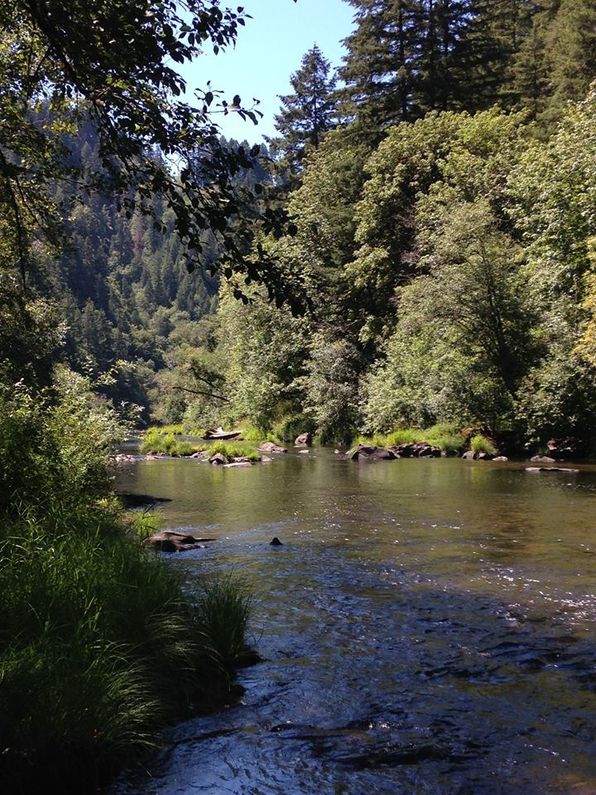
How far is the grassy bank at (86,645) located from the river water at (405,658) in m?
0.30

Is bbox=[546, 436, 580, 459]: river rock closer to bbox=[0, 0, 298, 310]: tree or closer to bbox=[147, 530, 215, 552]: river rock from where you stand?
bbox=[147, 530, 215, 552]: river rock

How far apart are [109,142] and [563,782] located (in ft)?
16.2

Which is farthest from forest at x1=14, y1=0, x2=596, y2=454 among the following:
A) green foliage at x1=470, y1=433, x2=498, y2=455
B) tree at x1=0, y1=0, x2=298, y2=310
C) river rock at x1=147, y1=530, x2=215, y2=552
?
tree at x1=0, y1=0, x2=298, y2=310

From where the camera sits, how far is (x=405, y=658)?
599 cm

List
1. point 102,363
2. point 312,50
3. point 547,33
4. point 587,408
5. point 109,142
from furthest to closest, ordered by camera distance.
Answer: point 102,363
point 312,50
point 547,33
point 587,408
point 109,142

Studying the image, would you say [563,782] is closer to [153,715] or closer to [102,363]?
[153,715]

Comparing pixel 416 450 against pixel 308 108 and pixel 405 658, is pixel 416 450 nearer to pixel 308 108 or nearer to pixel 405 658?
pixel 405 658

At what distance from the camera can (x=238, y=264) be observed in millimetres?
4168

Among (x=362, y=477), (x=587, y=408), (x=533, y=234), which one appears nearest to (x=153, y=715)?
(x=362, y=477)

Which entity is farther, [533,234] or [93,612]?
[533,234]

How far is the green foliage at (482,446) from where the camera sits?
26.5 meters

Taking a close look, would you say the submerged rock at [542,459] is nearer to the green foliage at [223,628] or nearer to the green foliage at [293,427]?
the green foliage at [293,427]

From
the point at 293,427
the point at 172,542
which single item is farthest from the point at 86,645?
the point at 293,427

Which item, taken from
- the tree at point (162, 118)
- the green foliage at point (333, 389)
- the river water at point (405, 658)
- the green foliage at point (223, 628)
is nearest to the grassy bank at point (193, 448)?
the green foliage at point (333, 389)
